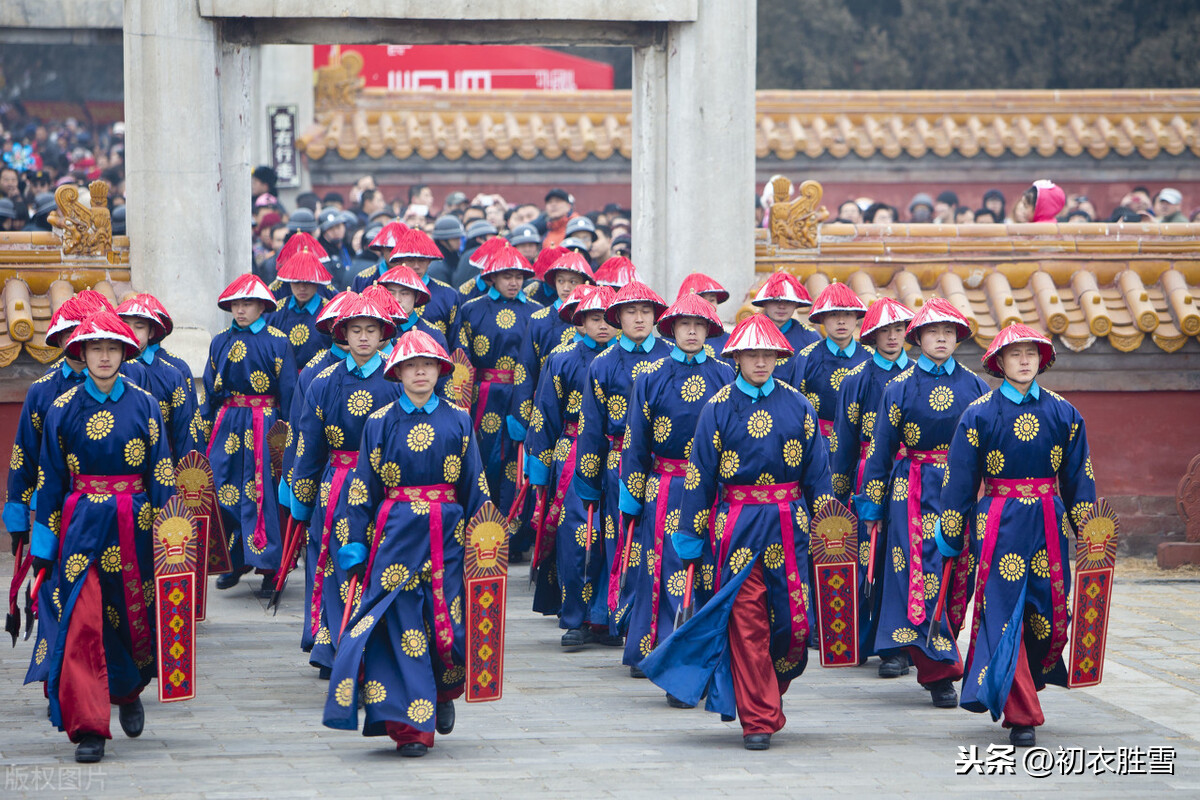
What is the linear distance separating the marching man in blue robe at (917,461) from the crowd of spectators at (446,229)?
12.6ft

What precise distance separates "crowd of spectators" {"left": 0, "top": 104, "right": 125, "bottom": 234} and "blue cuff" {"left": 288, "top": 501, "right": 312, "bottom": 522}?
5.38 m

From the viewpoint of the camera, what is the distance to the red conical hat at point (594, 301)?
934 centimetres

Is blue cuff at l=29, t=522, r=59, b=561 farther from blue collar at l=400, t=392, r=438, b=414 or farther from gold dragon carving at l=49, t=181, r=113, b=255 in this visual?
gold dragon carving at l=49, t=181, r=113, b=255

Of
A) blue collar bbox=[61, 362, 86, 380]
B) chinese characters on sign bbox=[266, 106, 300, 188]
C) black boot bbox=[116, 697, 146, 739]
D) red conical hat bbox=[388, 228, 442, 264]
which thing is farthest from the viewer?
chinese characters on sign bbox=[266, 106, 300, 188]

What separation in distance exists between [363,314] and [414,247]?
3.03m

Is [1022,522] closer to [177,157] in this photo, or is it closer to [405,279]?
[405,279]

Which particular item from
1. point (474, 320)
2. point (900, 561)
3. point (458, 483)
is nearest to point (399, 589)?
point (458, 483)

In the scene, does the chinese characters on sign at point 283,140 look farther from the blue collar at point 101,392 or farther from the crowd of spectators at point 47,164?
the blue collar at point 101,392

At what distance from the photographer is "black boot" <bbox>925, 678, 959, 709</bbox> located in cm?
764

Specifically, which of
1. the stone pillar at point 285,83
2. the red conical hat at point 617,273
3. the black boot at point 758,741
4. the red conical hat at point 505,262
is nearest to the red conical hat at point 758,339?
the black boot at point 758,741

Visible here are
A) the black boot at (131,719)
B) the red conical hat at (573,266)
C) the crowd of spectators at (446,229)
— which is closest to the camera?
the black boot at (131,719)

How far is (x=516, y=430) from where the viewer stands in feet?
35.2

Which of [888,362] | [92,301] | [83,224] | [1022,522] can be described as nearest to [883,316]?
[888,362]

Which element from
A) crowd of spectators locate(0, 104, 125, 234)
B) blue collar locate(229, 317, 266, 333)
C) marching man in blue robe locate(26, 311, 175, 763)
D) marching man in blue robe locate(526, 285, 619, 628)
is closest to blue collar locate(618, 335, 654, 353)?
A: marching man in blue robe locate(526, 285, 619, 628)
